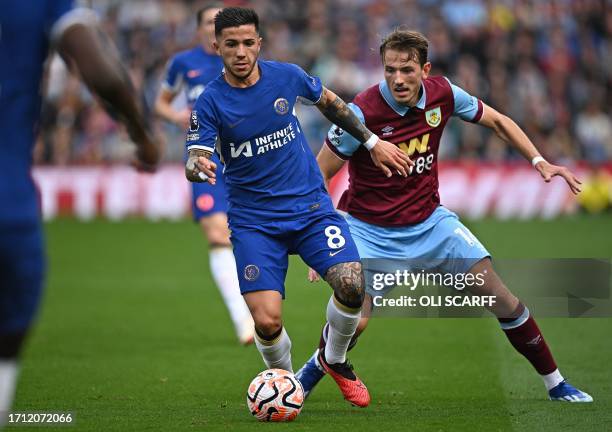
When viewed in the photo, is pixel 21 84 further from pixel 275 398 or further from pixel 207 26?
pixel 207 26

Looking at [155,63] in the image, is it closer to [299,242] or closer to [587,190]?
[587,190]

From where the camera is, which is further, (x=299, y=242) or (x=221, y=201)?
(x=221, y=201)

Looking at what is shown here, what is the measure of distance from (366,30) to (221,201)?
15.1 meters

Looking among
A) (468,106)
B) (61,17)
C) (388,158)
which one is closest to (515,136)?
(468,106)

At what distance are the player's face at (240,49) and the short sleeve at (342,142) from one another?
855 millimetres

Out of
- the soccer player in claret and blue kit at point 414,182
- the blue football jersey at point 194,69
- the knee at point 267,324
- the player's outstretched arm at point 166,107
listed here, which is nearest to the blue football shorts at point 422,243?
the soccer player in claret and blue kit at point 414,182

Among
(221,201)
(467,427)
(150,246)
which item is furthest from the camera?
(150,246)

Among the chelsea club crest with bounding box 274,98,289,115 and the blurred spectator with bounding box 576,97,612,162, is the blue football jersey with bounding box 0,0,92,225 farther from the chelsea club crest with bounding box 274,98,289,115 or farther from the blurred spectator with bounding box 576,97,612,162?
the blurred spectator with bounding box 576,97,612,162

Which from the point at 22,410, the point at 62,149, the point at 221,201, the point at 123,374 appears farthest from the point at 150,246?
the point at 22,410

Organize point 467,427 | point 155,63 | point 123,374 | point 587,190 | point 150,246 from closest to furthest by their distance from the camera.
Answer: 1. point 467,427
2. point 123,374
3. point 150,246
4. point 587,190
5. point 155,63

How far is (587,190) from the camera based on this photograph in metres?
22.1

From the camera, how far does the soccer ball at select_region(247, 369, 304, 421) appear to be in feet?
22.0

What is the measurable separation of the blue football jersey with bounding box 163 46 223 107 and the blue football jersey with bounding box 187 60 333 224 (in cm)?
371

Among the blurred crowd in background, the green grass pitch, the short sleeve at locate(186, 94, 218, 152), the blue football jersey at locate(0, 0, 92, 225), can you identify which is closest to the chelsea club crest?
the short sleeve at locate(186, 94, 218, 152)
